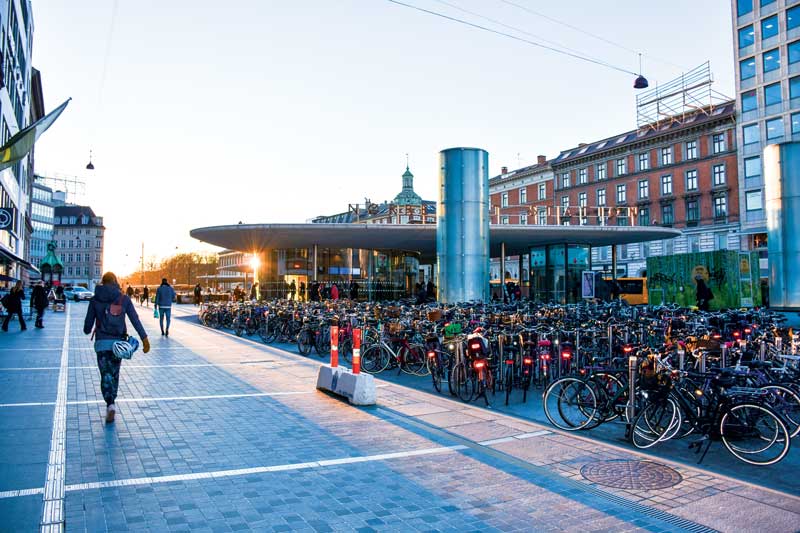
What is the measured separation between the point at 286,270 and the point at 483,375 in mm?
27947

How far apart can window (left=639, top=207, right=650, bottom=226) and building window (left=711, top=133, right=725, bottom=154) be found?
344 inches

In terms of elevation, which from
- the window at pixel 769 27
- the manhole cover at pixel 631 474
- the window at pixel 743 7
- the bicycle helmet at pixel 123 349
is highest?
the window at pixel 743 7

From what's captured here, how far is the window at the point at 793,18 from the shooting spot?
154 ft

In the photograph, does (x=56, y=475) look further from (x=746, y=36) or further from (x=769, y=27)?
(x=746, y=36)

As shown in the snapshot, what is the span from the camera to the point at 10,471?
538cm

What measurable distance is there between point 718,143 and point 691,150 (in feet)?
8.65

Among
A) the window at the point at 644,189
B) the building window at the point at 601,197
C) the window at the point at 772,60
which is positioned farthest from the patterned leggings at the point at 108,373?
the building window at the point at 601,197

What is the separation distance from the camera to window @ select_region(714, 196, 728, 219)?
5291cm

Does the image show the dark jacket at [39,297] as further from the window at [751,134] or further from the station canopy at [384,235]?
the window at [751,134]

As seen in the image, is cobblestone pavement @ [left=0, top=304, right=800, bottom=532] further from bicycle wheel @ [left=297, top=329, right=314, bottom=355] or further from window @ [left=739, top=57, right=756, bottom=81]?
window @ [left=739, top=57, right=756, bottom=81]

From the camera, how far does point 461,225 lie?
21375mm

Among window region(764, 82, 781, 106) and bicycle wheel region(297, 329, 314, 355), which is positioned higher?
window region(764, 82, 781, 106)

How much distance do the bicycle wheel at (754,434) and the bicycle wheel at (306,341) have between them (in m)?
10.3

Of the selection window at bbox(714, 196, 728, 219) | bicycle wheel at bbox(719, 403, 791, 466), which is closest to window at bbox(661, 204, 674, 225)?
window at bbox(714, 196, 728, 219)
